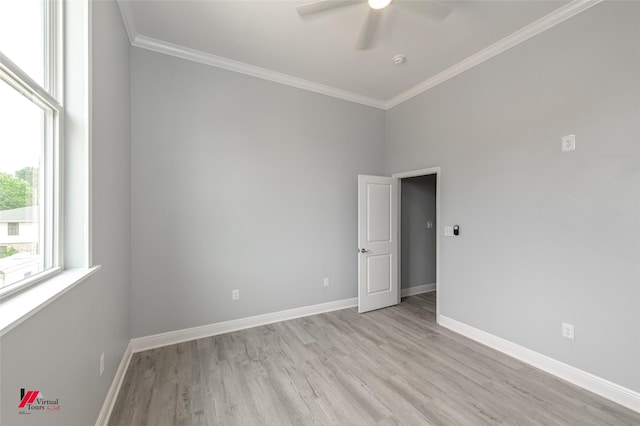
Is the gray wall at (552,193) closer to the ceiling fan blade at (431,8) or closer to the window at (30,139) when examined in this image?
the ceiling fan blade at (431,8)

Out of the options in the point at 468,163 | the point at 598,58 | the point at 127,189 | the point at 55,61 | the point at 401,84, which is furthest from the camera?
the point at 401,84

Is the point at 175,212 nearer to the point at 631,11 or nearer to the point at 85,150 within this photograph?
the point at 85,150

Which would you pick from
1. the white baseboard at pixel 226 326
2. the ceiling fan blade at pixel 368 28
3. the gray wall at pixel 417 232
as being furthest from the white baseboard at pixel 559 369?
the ceiling fan blade at pixel 368 28

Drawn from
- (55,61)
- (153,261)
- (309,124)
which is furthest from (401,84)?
(153,261)

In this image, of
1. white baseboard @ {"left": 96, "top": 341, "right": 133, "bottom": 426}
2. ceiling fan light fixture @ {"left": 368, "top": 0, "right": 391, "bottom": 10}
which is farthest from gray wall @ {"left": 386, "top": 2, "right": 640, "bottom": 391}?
white baseboard @ {"left": 96, "top": 341, "right": 133, "bottom": 426}

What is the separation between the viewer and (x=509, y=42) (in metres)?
2.60

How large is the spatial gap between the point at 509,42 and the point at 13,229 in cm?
402

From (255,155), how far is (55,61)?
197cm

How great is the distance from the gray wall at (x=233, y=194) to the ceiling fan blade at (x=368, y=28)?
1457 millimetres

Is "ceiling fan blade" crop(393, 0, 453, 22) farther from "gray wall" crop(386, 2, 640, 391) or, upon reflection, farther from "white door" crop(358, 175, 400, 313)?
"white door" crop(358, 175, 400, 313)

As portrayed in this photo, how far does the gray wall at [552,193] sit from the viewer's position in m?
1.93

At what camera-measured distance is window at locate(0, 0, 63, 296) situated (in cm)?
96

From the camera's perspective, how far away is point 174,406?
186cm

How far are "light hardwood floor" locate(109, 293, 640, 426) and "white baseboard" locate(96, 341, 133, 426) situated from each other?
0.16 feet
